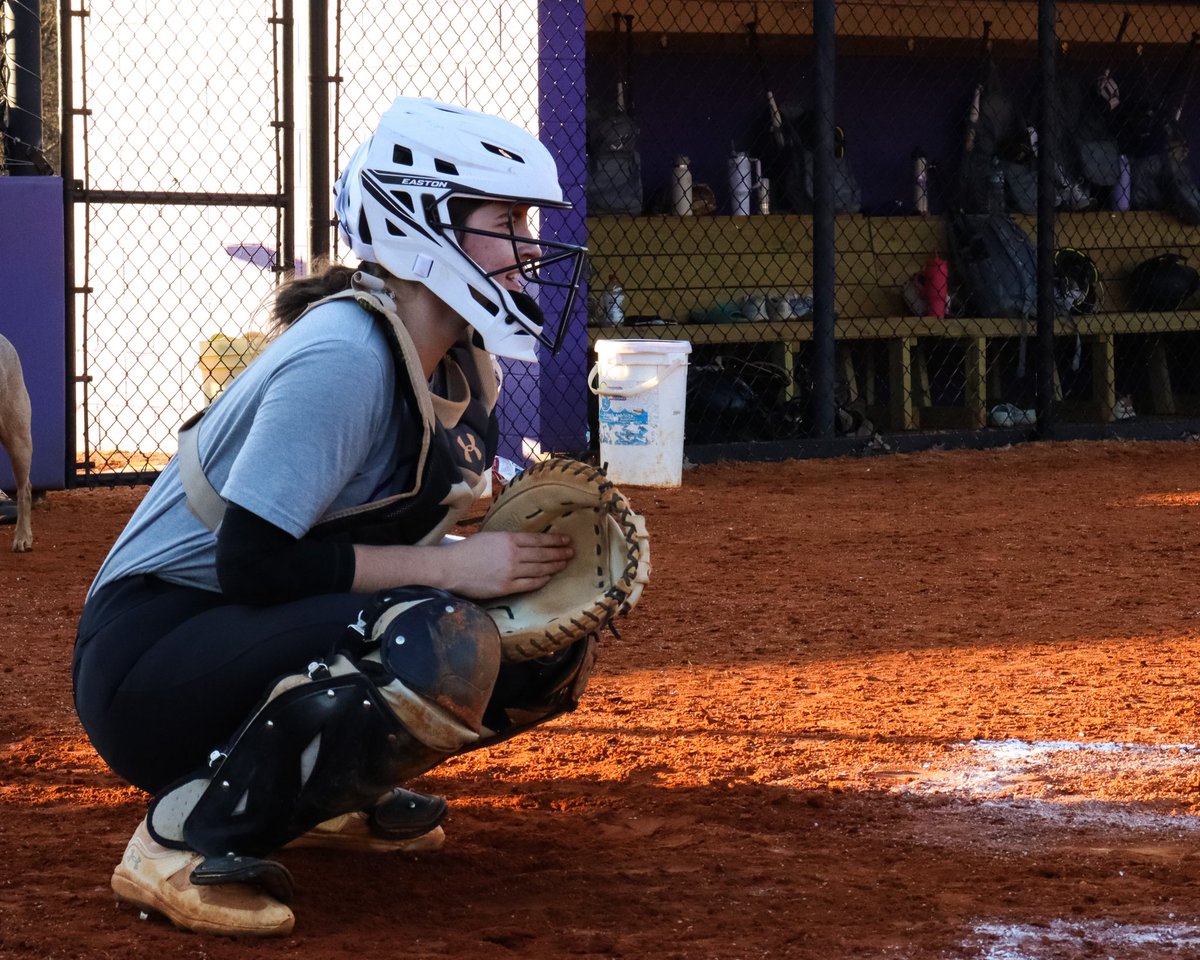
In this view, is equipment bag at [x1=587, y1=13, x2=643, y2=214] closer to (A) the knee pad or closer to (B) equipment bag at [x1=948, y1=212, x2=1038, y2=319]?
(B) equipment bag at [x1=948, y1=212, x2=1038, y2=319]

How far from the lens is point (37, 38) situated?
8.70 m

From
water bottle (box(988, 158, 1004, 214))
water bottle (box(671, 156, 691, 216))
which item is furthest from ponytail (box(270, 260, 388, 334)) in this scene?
water bottle (box(988, 158, 1004, 214))

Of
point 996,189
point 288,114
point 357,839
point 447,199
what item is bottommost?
point 357,839

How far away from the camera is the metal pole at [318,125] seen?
8672mm

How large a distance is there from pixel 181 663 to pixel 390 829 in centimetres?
71

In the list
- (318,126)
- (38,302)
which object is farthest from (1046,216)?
(38,302)

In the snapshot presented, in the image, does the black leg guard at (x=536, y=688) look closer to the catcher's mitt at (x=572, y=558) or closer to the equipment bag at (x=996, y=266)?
the catcher's mitt at (x=572, y=558)

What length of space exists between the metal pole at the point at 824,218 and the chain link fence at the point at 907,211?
0.20 meters

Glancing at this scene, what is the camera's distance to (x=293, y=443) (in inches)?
104

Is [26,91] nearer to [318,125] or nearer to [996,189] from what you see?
[318,125]

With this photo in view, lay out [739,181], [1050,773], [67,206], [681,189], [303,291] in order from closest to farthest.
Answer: [303,291]
[1050,773]
[67,206]
[681,189]
[739,181]

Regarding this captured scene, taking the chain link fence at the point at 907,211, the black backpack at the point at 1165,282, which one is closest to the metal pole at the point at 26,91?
the chain link fence at the point at 907,211

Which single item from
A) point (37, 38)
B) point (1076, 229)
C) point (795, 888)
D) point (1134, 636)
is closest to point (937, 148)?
point (1076, 229)

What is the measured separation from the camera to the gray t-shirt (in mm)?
2629
